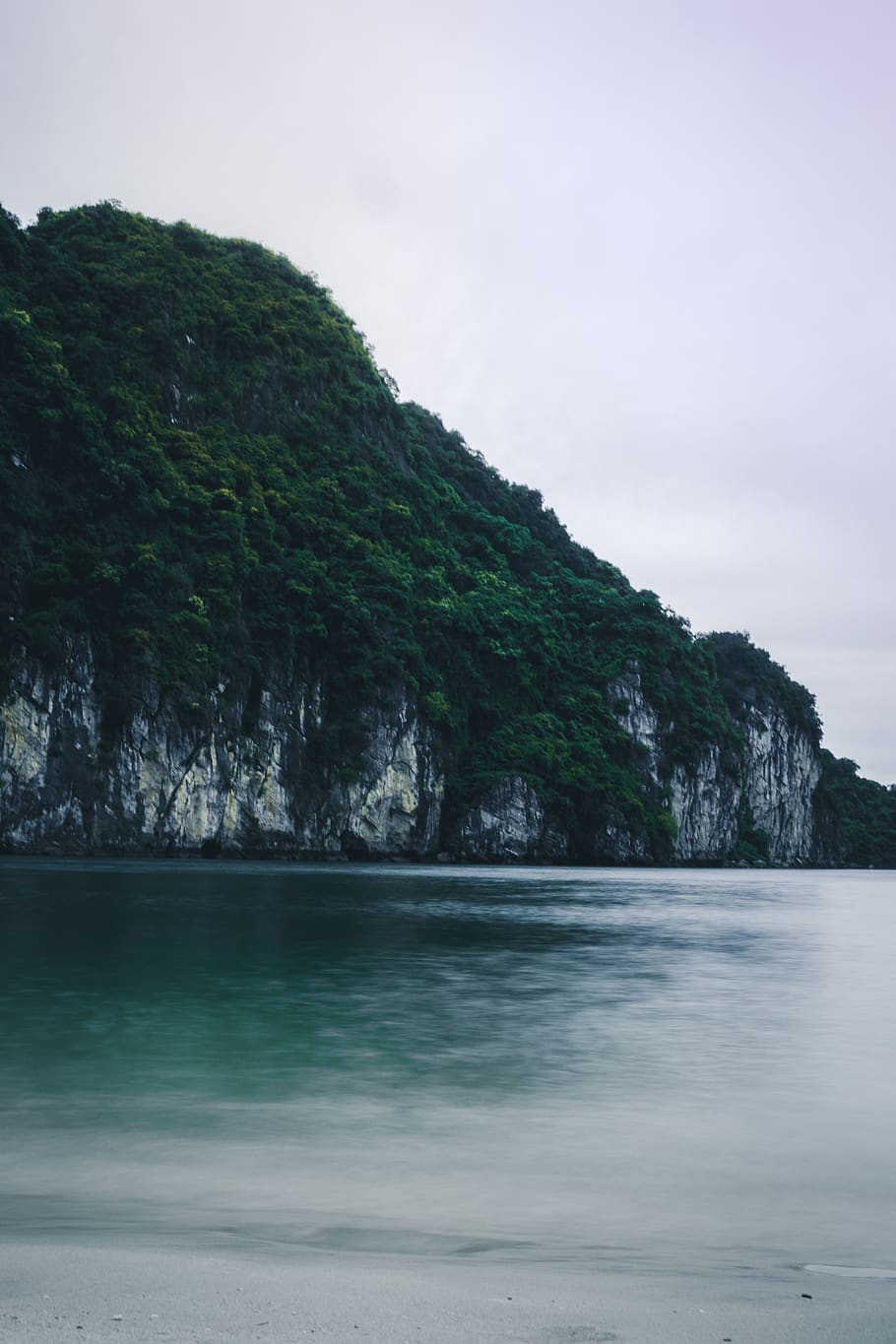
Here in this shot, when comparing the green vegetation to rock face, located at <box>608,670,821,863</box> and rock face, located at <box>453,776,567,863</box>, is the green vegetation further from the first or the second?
rock face, located at <box>453,776,567,863</box>

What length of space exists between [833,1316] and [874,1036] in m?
8.30

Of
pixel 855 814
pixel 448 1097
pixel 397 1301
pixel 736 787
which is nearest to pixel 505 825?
pixel 736 787

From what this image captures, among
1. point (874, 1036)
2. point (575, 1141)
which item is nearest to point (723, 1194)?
point (575, 1141)

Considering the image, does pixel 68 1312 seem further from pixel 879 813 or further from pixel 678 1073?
pixel 879 813

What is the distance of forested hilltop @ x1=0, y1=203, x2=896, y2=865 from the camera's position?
5241 cm

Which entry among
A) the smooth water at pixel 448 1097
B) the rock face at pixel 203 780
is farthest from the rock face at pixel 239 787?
the smooth water at pixel 448 1097

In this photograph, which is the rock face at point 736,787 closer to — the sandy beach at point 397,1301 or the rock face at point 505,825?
the rock face at point 505,825

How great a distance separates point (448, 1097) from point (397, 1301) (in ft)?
13.5

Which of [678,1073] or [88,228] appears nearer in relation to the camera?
[678,1073]

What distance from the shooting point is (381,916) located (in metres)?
24.0

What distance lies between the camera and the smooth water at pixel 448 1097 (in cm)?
485

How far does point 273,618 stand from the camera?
6238 cm

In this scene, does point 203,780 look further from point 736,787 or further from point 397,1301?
point 736,787

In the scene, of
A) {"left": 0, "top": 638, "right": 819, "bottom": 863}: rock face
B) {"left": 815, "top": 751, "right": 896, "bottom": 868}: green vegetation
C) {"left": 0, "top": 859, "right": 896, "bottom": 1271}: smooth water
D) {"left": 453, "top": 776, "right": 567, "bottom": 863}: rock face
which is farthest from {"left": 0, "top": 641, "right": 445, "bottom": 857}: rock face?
A: {"left": 815, "top": 751, "right": 896, "bottom": 868}: green vegetation
